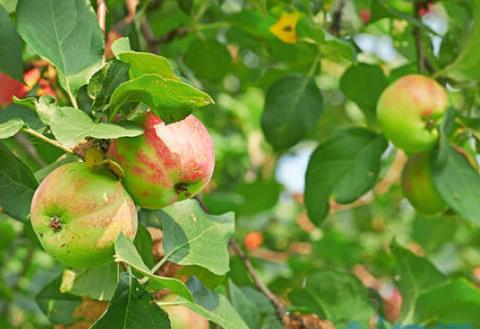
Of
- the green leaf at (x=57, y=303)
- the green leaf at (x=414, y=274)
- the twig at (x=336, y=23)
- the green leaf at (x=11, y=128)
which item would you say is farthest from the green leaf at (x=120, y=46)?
the twig at (x=336, y=23)

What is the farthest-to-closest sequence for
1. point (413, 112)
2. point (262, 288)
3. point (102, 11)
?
1. point (262, 288)
2. point (413, 112)
3. point (102, 11)

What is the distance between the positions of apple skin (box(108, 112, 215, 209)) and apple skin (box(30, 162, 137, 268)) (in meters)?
0.04

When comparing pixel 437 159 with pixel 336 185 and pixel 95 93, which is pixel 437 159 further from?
pixel 95 93

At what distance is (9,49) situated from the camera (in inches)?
39.9

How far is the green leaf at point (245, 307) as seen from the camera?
1282 mm

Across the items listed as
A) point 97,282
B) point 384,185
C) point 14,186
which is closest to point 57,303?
point 97,282

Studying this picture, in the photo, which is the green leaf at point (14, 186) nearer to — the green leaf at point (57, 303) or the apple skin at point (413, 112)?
the green leaf at point (57, 303)

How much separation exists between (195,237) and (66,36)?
0.90ft

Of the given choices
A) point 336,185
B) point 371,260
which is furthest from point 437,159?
point 371,260

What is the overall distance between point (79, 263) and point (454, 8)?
882mm

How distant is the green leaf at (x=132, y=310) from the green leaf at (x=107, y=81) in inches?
7.6

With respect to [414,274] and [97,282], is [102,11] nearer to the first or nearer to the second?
[97,282]

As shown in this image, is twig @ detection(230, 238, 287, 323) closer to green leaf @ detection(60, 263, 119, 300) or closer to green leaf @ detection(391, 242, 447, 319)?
green leaf @ detection(391, 242, 447, 319)

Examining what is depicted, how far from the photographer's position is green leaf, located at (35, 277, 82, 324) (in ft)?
4.31
